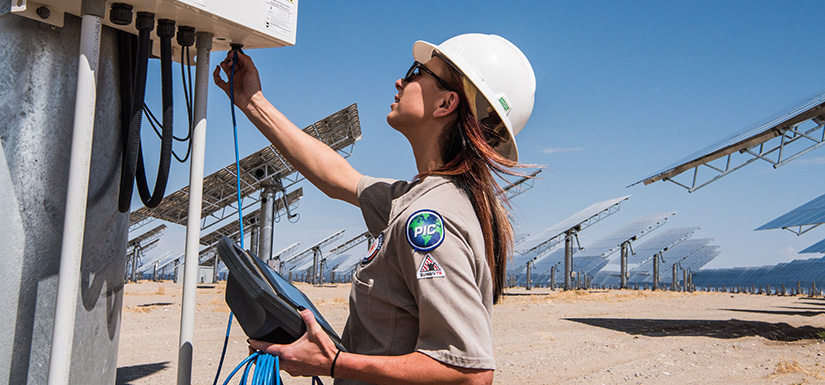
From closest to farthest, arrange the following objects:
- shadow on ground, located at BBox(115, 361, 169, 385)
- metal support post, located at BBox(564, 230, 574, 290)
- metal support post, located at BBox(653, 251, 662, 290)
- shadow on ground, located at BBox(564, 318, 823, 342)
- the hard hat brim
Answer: the hard hat brim → shadow on ground, located at BBox(115, 361, 169, 385) → shadow on ground, located at BBox(564, 318, 823, 342) → metal support post, located at BBox(564, 230, 574, 290) → metal support post, located at BBox(653, 251, 662, 290)

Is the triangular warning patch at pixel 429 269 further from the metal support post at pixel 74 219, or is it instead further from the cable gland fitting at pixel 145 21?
the cable gland fitting at pixel 145 21

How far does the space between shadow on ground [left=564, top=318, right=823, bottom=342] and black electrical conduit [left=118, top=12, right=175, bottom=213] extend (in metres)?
8.69

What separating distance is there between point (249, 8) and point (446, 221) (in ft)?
2.92

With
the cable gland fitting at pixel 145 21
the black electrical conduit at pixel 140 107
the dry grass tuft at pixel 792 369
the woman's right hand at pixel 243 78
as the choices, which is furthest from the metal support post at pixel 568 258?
the cable gland fitting at pixel 145 21

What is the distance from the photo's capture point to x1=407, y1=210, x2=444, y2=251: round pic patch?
120cm

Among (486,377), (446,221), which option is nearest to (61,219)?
(446,221)

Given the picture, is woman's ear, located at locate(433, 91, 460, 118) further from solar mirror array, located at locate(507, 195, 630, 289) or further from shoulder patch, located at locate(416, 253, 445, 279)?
solar mirror array, located at locate(507, 195, 630, 289)

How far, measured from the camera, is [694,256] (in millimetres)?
42438

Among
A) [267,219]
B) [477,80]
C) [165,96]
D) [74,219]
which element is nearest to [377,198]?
[477,80]

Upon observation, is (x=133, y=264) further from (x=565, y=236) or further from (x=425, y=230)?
(x=425, y=230)

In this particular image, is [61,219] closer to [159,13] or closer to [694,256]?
Answer: [159,13]

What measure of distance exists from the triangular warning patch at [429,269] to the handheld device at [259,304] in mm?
257

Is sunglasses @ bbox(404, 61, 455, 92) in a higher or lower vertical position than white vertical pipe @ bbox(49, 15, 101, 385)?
higher

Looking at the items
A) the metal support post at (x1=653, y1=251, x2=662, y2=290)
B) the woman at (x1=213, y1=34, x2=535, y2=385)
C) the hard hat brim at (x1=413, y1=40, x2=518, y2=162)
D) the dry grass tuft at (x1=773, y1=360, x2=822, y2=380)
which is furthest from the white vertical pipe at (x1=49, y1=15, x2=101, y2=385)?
the metal support post at (x1=653, y1=251, x2=662, y2=290)
